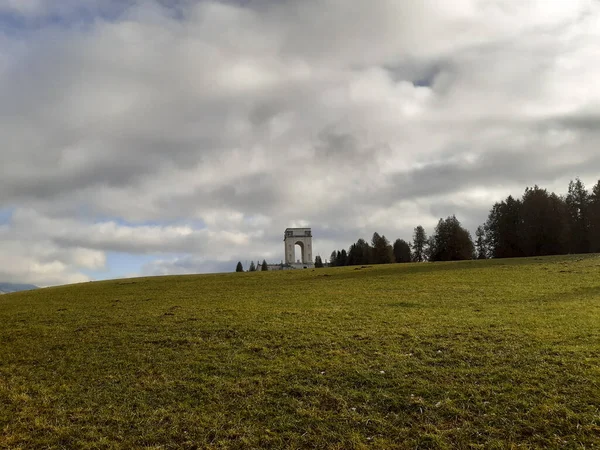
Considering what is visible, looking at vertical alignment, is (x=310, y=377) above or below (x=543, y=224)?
below

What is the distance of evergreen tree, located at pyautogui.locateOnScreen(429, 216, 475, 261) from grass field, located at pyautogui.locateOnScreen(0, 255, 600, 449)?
67593 mm

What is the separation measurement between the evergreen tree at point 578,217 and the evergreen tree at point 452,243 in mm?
19299

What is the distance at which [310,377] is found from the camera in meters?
11.8

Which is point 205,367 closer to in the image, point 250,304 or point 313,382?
point 313,382

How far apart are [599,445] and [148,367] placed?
1181 centimetres

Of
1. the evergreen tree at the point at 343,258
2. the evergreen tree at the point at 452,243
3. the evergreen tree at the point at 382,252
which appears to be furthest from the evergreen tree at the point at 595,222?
the evergreen tree at the point at 343,258

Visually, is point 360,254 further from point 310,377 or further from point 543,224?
point 310,377

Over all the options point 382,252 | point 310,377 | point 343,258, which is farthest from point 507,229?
point 310,377

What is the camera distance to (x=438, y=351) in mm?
13375

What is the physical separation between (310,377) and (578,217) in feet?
266

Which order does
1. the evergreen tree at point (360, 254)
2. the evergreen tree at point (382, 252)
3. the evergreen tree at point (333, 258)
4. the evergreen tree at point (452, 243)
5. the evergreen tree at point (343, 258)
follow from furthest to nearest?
1. the evergreen tree at point (333, 258)
2. the evergreen tree at point (343, 258)
3. the evergreen tree at point (360, 254)
4. the evergreen tree at point (382, 252)
5. the evergreen tree at point (452, 243)

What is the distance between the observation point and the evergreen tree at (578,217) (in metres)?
73.1

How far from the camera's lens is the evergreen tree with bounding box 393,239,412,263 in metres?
122

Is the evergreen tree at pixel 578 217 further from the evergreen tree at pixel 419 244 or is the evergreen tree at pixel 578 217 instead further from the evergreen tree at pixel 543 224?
the evergreen tree at pixel 419 244
